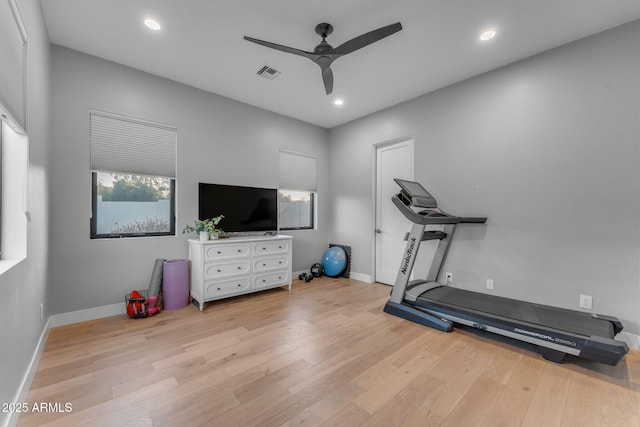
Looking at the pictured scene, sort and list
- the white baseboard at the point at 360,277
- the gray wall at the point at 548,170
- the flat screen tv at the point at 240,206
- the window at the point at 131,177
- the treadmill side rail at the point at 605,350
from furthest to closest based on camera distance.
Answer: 1. the white baseboard at the point at 360,277
2. the flat screen tv at the point at 240,206
3. the window at the point at 131,177
4. the gray wall at the point at 548,170
5. the treadmill side rail at the point at 605,350

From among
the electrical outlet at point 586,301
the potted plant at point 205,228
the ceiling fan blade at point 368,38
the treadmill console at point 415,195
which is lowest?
the electrical outlet at point 586,301

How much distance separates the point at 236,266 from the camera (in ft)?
11.6

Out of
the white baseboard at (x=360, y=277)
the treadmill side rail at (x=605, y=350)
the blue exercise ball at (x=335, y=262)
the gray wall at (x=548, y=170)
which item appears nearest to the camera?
the treadmill side rail at (x=605, y=350)

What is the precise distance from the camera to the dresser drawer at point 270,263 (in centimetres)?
374

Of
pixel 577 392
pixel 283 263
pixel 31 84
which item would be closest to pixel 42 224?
pixel 31 84

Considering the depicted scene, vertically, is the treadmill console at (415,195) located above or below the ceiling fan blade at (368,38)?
below

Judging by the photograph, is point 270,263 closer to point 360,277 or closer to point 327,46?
point 360,277

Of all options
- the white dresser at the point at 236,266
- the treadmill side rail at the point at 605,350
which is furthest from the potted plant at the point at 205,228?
the treadmill side rail at the point at 605,350

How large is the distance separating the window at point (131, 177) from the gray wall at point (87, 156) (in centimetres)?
10

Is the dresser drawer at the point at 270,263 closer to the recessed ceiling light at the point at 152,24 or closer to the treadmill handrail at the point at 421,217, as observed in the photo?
the treadmill handrail at the point at 421,217

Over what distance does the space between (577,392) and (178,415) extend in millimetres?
2581

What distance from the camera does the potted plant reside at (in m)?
3.37

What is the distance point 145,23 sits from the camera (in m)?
2.45

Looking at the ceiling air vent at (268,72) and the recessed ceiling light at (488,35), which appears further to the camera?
the ceiling air vent at (268,72)
